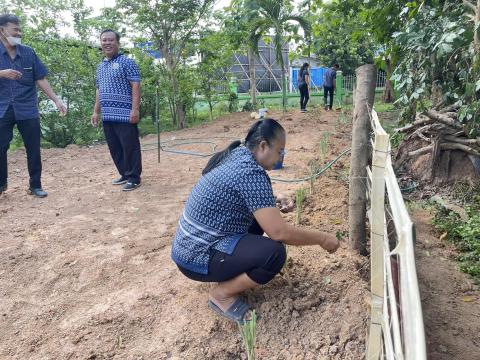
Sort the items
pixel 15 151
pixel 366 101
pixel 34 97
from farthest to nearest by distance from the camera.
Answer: pixel 15 151
pixel 34 97
pixel 366 101

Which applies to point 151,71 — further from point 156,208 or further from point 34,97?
point 156,208

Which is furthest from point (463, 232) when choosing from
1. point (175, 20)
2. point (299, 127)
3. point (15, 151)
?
point (175, 20)

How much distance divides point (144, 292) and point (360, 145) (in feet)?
5.34

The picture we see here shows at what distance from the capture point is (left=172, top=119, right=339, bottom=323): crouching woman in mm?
2039

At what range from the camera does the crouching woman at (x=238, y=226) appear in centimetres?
204

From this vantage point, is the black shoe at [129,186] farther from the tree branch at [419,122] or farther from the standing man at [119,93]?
the tree branch at [419,122]

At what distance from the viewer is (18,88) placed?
13.6ft

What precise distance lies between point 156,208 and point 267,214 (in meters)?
2.27

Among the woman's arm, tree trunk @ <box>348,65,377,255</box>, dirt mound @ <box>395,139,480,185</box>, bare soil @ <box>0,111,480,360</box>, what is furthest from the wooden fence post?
dirt mound @ <box>395,139,480,185</box>

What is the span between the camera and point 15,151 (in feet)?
23.7

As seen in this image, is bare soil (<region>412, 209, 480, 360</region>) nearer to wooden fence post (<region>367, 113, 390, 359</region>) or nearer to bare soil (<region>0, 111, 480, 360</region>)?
bare soil (<region>0, 111, 480, 360</region>)

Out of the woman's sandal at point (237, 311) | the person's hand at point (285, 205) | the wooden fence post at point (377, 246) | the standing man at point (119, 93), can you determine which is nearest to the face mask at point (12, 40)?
the standing man at point (119, 93)

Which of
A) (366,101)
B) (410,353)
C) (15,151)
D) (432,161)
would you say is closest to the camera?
(410,353)

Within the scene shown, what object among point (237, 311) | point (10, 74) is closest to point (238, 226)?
point (237, 311)
